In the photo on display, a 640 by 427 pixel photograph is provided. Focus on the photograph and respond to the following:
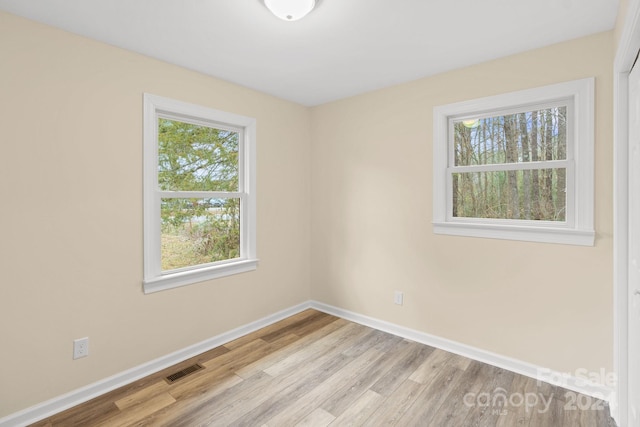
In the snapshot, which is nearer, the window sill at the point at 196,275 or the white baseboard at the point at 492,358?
the white baseboard at the point at 492,358

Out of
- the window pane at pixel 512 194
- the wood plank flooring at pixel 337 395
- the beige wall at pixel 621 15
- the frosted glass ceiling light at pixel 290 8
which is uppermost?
the frosted glass ceiling light at pixel 290 8

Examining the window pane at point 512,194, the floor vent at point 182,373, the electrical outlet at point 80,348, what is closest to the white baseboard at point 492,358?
the window pane at point 512,194

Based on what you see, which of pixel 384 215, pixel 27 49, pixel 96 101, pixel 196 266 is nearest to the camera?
pixel 27 49

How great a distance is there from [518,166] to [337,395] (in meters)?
2.16

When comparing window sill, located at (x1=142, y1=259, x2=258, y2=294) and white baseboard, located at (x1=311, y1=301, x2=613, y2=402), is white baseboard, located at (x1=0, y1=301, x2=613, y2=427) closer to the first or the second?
white baseboard, located at (x1=311, y1=301, x2=613, y2=402)

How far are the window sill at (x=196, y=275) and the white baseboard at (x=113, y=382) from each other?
545 mm

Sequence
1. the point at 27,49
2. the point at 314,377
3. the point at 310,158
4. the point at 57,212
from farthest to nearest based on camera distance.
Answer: the point at 310,158 → the point at 314,377 → the point at 57,212 → the point at 27,49

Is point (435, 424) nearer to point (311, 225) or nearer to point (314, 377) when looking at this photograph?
point (314, 377)

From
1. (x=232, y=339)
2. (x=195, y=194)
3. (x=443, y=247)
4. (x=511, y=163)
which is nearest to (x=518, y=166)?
(x=511, y=163)

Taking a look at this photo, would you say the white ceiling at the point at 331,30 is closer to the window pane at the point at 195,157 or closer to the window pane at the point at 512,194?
the window pane at the point at 195,157

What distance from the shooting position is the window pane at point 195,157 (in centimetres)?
270

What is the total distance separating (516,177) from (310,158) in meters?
2.15

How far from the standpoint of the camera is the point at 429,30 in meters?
2.12

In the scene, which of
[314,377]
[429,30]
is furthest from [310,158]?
[314,377]
